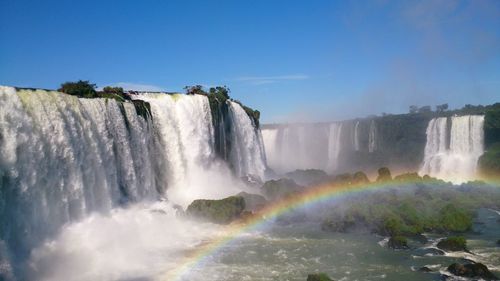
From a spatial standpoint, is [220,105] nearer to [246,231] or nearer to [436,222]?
[246,231]

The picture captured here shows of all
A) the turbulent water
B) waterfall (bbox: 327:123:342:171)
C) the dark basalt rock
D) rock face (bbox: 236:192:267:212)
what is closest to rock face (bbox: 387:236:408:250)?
the dark basalt rock

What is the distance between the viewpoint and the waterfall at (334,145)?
46.6 m

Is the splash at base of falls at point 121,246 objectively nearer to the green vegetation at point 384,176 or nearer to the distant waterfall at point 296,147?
the green vegetation at point 384,176

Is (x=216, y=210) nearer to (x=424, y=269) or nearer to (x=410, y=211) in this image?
(x=410, y=211)

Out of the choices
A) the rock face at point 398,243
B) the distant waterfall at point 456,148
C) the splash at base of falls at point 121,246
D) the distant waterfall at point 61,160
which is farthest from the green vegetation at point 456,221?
the distant waterfall at point 456,148

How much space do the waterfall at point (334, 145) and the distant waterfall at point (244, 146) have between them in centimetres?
1104

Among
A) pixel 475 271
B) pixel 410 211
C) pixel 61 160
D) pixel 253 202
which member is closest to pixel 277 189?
pixel 253 202

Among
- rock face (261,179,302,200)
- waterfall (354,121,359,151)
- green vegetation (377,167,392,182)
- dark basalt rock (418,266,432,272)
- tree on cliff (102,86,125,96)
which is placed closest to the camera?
dark basalt rock (418,266,432,272)

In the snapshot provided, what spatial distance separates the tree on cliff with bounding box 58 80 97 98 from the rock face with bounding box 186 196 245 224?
727 centimetres

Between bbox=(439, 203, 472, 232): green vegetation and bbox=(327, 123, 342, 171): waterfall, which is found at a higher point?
bbox=(327, 123, 342, 171): waterfall

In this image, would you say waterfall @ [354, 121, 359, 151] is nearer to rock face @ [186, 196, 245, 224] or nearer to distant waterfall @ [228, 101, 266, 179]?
distant waterfall @ [228, 101, 266, 179]

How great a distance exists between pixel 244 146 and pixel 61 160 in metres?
19.5

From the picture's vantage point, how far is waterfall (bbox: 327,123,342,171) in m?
46.6

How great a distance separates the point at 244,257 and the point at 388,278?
5.17 m
